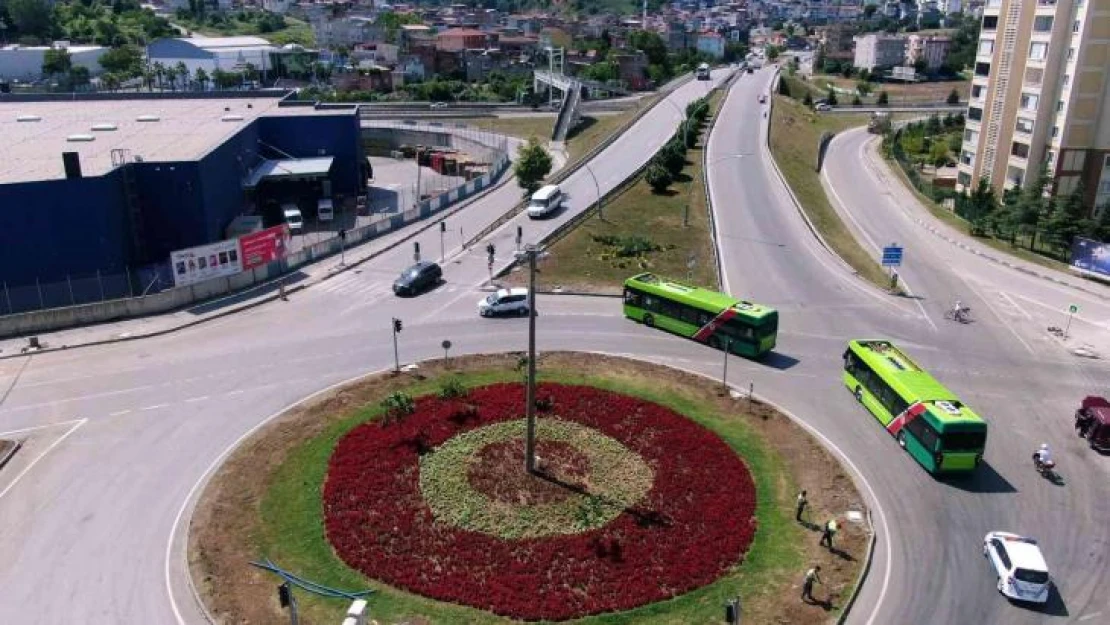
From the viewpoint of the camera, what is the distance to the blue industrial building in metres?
46.1

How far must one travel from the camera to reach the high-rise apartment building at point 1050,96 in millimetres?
65875

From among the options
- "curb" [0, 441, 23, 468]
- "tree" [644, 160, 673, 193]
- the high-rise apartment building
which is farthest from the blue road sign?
"curb" [0, 441, 23, 468]

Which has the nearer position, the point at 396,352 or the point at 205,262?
the point at 396,352

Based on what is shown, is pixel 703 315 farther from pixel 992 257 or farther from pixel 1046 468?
pixel 992 257

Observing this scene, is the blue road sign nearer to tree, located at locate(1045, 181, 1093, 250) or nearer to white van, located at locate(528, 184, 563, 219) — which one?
tree, located at locate(1045, 181, 1093, 250)

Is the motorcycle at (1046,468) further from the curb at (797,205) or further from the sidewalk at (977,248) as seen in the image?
the sidewalk at (977,248)

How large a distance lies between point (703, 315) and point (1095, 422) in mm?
16413

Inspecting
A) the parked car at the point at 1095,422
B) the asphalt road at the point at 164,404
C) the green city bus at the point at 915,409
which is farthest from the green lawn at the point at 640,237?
the parked car at the point at 1095,422

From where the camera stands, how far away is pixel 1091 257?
2077 inches

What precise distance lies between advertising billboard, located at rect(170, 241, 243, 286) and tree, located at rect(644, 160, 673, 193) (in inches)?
1344

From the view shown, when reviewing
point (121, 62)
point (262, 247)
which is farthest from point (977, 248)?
point (121, 62)

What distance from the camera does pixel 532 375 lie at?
1040 inches

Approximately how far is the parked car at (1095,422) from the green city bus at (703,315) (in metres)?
12.6

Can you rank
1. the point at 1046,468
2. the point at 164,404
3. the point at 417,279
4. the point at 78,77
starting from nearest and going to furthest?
the point at 1046,468, the point at 164,404, the point at 417,279, the point at 78,77
